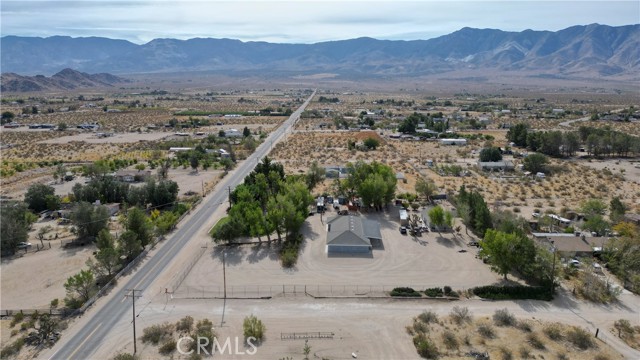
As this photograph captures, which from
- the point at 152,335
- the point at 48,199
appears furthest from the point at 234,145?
the point at 152,335

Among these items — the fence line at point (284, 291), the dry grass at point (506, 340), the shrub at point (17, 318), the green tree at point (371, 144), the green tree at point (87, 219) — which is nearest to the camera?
the dry grass at point (506, 340)

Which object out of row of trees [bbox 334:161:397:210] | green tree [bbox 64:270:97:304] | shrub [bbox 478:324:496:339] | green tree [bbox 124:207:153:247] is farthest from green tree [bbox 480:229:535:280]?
green tree [bbox 64:270:97:304]

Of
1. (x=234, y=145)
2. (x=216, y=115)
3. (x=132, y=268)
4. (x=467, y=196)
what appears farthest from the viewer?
(x=216, y=115)

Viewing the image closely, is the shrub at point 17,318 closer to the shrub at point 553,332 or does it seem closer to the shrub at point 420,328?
the shrub at point 420,328

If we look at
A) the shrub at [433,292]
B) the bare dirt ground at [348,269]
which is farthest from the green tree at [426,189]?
the shrub at [433,292]

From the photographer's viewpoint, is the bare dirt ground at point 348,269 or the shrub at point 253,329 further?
the bare dirt ground at point 348,269

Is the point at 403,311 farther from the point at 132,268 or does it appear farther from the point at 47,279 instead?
the point at 47,279

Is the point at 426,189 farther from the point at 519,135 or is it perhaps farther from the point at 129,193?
the point at 519,135
